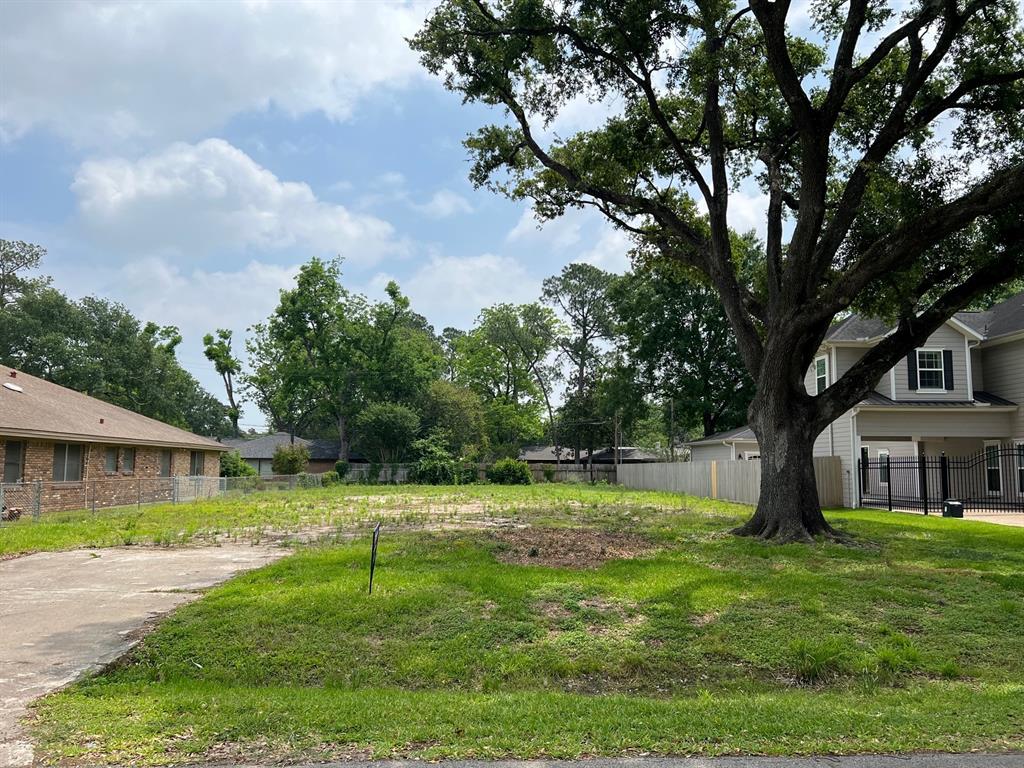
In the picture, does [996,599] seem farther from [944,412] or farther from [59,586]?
[944,412]

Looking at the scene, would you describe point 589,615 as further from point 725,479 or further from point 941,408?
point 725,479

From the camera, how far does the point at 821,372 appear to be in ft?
87.8

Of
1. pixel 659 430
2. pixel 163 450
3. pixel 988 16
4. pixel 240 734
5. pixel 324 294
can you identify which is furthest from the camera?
pixel 659 430

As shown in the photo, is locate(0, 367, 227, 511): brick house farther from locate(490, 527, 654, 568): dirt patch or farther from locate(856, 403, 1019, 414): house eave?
locate(856, 403, 1019, 414): house eave

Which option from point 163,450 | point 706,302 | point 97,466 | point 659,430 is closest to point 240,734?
point 97,466

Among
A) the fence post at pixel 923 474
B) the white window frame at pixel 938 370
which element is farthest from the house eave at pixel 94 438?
the white window frame at pixel 938 370

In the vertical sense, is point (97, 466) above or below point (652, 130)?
below

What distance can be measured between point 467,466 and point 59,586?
130 ft

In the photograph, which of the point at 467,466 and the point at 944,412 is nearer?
the point at 944,412

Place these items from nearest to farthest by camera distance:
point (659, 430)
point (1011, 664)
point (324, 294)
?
point (1011, 664) → point (324, 294) → point (659, 430)

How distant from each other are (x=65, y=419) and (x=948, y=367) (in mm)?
29490

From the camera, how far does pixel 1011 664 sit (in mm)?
6312

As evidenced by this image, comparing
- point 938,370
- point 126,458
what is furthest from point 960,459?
point 126,458

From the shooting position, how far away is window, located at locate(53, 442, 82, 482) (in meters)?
23.1
